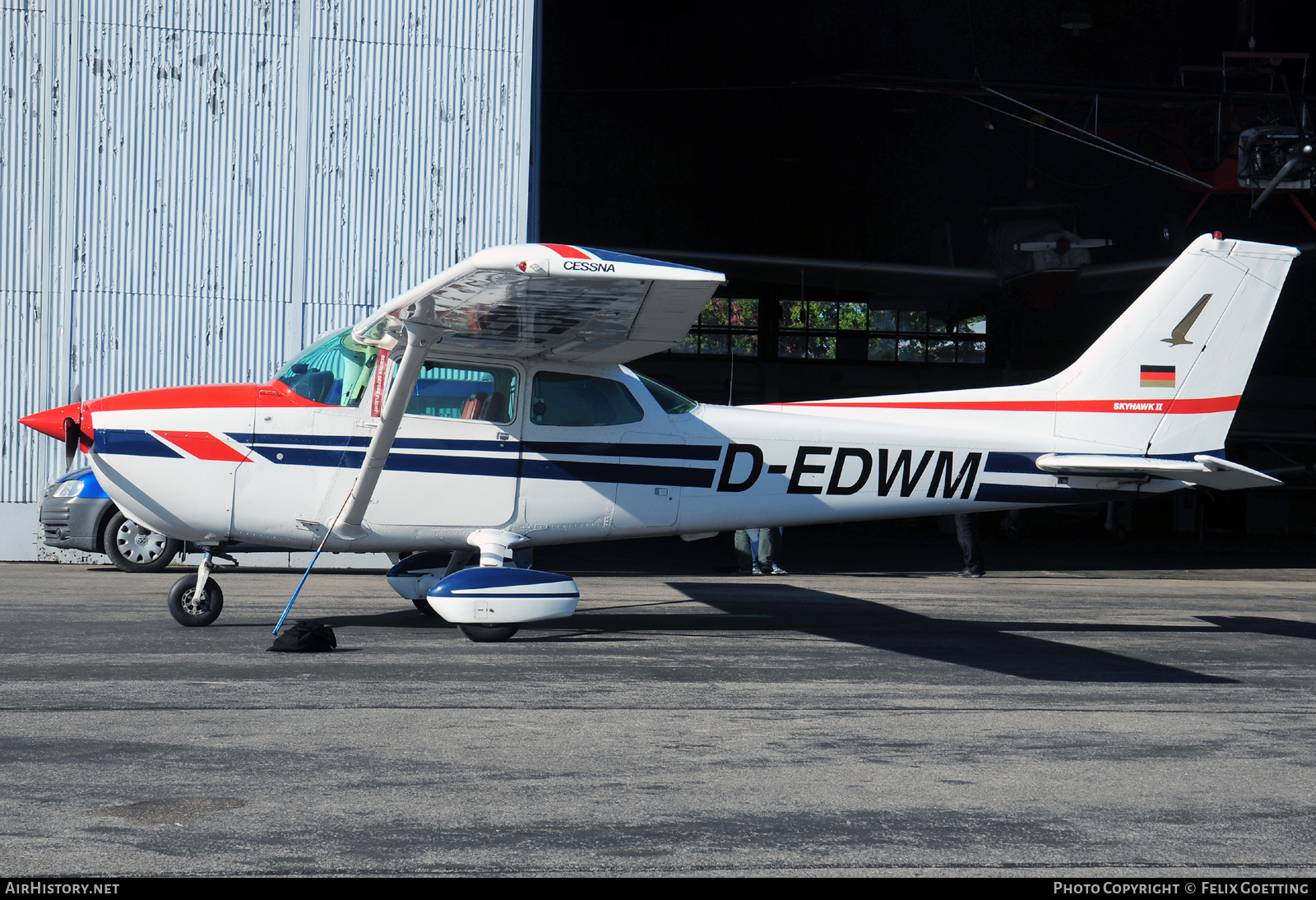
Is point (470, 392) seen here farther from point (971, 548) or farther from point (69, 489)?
point (971, 548)

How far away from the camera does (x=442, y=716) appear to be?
5172mm

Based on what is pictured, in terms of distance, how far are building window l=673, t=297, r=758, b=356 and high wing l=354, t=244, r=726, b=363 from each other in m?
21.8

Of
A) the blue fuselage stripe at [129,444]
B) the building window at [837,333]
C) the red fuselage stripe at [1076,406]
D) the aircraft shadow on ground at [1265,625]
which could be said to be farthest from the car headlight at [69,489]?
the building window at [837,333]

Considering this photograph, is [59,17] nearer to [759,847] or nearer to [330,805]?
Result: [330,805]

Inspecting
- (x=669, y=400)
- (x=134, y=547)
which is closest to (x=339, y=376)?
(x=669, y=400)

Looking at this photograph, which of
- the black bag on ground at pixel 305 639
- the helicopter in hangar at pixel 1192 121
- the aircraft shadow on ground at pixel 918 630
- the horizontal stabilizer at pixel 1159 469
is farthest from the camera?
the helicopter in hangar at pixel 1192 121

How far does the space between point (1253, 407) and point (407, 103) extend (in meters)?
21.9

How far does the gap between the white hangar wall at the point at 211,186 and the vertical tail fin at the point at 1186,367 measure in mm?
7172

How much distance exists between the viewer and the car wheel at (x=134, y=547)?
1191 centimetres

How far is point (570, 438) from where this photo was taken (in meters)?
7.86

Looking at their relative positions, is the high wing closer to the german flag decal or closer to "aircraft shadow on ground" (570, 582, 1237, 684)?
"aircraft shadow on ground" (570, 582, 1237, 684)

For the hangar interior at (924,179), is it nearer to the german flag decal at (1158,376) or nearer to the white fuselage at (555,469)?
the german flag decal at (1158,376)

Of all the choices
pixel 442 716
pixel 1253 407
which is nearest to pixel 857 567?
pixel 442 716

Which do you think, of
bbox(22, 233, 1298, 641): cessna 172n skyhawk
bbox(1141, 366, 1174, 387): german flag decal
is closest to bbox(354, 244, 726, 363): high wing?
bbox(22, 233, 1298, 641): cessna 172n skyhawk
